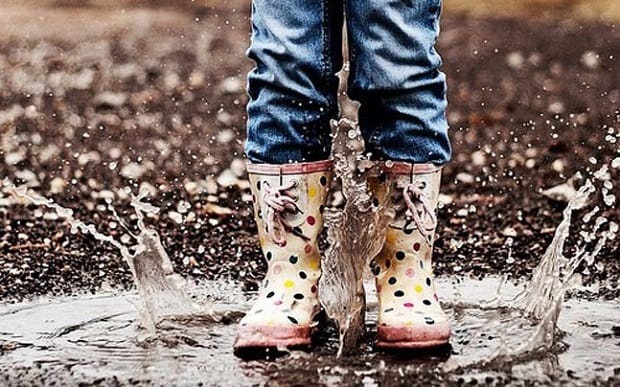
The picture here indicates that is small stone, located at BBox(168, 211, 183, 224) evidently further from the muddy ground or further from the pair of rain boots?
the pair of rain boots

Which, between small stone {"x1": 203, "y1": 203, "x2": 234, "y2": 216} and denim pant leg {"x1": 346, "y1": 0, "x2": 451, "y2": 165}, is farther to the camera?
small stone {"x1": 203, "y1": 203, "x2": 234, "y2": 216}

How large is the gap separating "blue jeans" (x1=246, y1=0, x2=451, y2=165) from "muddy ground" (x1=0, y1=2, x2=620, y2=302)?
839 millimetres

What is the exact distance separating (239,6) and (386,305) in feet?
30.9

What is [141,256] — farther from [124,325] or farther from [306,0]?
[306,0]

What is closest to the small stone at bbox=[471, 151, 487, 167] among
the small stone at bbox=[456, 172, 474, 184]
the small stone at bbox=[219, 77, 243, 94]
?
the small stone at bbox=[456, 172, 474, 184]

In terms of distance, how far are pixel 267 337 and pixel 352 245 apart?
29cm

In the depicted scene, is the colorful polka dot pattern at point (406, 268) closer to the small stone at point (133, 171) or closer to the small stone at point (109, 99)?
the small stone at point (133, 171)

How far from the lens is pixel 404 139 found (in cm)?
310

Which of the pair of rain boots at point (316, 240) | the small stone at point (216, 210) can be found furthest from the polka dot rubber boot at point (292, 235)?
the small stone at point (216, 210)

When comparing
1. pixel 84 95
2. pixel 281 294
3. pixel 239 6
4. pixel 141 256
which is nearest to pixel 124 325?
pixel 141 256

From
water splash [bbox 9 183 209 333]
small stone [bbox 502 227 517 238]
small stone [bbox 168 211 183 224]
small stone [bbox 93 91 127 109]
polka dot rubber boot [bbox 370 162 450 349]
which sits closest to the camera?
polka dot rubber boot [bbox 370 162 450 349]

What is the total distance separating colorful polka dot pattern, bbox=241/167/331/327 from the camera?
10.1 feet

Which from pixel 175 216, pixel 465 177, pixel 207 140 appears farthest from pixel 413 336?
pixel 207 140

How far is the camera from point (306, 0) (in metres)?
3.05
